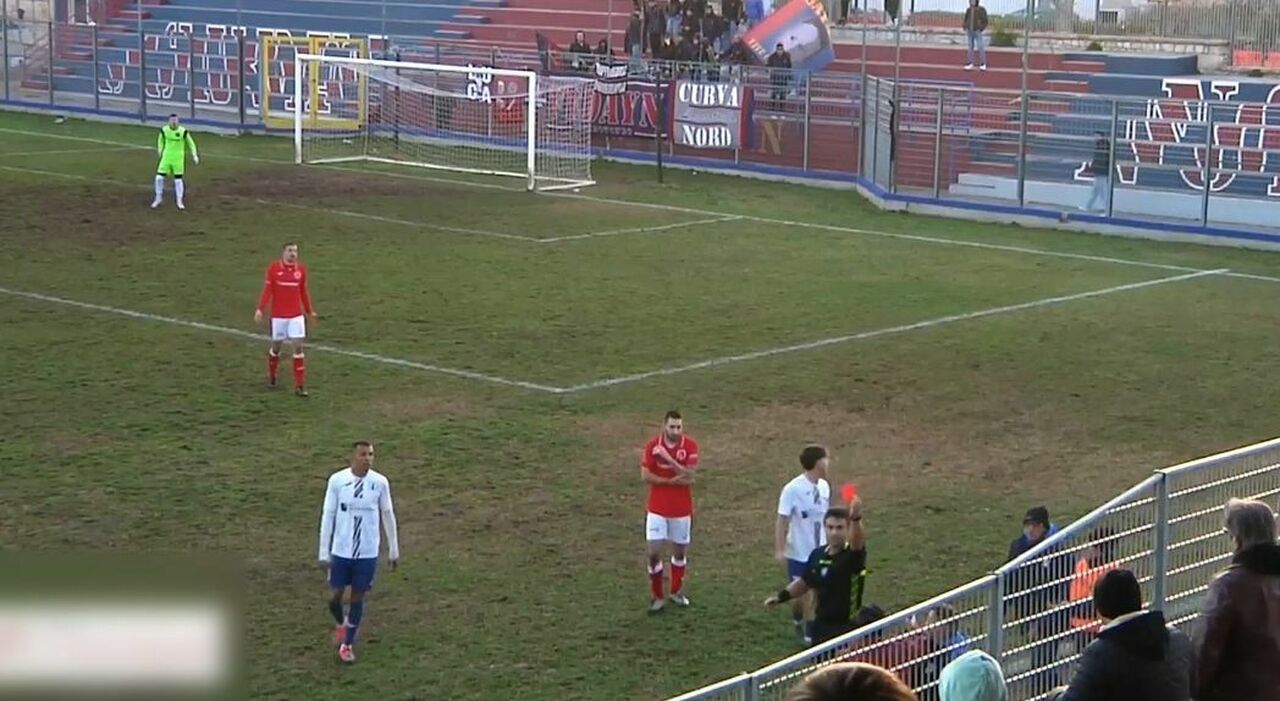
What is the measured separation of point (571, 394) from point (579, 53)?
2590 cm

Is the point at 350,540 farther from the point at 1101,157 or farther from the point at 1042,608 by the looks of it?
the point at 1101,157

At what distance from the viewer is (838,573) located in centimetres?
1204

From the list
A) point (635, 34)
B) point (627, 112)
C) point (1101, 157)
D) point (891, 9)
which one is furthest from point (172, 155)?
point (891, 9)

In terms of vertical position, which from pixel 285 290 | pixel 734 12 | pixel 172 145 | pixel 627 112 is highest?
pixel 734 12

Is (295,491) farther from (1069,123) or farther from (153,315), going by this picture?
(1069,123)

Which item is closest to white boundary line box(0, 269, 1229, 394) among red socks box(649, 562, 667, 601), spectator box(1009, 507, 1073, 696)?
red socks box(649, 562, 667, 601)

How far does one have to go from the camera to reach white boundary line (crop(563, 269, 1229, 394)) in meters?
21.4

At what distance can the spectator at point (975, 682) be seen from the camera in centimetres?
591

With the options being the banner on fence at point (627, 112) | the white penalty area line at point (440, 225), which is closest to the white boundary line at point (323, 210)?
the white penalty area line at point (440, 225)

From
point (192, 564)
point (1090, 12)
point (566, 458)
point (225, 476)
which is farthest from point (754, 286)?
point (192, 564)

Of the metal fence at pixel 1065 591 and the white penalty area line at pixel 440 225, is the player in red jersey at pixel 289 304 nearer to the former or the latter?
the white penalty area line at pixel 440 225

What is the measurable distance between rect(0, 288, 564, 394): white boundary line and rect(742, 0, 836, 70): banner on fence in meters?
21.4

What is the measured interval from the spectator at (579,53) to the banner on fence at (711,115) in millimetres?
3144

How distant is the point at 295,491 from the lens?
16.5m
